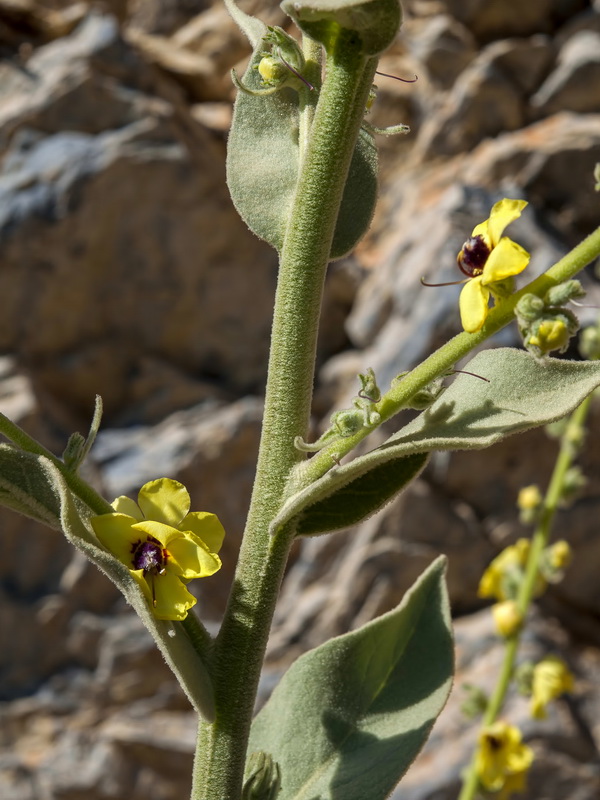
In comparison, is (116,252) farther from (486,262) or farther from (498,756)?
(486,262)

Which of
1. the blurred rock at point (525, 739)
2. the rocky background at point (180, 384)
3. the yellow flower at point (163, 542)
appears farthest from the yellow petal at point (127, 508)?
the blurred rock at point (525, 739)

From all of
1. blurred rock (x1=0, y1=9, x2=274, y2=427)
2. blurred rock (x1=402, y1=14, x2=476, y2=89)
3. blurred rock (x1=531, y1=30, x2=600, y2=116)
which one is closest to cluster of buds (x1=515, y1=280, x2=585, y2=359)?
blurred rock (x1=0, y1=9, x2=274, y2=427)

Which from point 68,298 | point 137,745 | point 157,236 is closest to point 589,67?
point 157,236

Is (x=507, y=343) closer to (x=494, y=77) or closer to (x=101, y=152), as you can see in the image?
(x=494, y=77)

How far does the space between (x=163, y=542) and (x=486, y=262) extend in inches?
14.5

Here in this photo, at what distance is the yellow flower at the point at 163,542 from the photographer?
713 millimetres

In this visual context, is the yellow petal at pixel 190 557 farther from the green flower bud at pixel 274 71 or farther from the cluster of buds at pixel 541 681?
the cluster of buds at pixel 541 681

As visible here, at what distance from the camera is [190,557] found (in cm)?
77

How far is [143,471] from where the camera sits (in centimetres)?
443

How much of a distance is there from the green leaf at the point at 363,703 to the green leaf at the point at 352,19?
52cm

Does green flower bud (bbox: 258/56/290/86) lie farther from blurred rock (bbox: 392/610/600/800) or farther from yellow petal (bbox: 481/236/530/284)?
blurred rock (bbox: 392/610/600/800)

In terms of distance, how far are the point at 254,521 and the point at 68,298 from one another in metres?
4.11

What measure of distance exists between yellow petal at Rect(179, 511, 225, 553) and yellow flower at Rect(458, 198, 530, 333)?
0.94 feet

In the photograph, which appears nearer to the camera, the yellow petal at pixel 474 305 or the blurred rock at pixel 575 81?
the yellow petal at pixel 474 305
